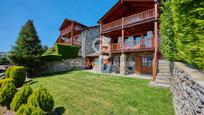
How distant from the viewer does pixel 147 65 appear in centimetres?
1741

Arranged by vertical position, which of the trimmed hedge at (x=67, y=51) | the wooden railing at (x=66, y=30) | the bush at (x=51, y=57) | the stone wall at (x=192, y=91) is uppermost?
the wooden railing at (x=66, y=30)

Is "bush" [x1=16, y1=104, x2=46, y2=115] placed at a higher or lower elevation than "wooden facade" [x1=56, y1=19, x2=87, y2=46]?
lower

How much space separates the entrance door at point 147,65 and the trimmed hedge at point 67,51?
11574 mm

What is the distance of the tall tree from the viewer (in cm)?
1902

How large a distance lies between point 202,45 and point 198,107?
3.82ft

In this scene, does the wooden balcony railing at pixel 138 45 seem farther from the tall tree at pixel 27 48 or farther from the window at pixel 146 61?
the tall tree at pixel 27 48

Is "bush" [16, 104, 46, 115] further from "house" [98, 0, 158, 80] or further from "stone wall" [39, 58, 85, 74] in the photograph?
"stone wall" [39, 58, 85, 74]

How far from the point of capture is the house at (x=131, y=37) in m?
15.2

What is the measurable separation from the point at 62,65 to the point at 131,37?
34.6 feet

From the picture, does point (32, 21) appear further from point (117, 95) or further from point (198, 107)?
Answer: point (198, 107)

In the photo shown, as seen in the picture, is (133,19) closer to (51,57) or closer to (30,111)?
(51,57)

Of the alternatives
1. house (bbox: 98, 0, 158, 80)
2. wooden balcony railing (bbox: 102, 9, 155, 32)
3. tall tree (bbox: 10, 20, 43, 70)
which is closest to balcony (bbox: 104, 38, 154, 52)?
house (bbox: 98, 0, 158, 80)

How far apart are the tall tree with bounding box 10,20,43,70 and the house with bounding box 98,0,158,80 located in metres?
7.74

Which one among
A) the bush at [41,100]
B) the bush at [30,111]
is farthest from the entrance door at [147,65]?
the bush at [30,111]
